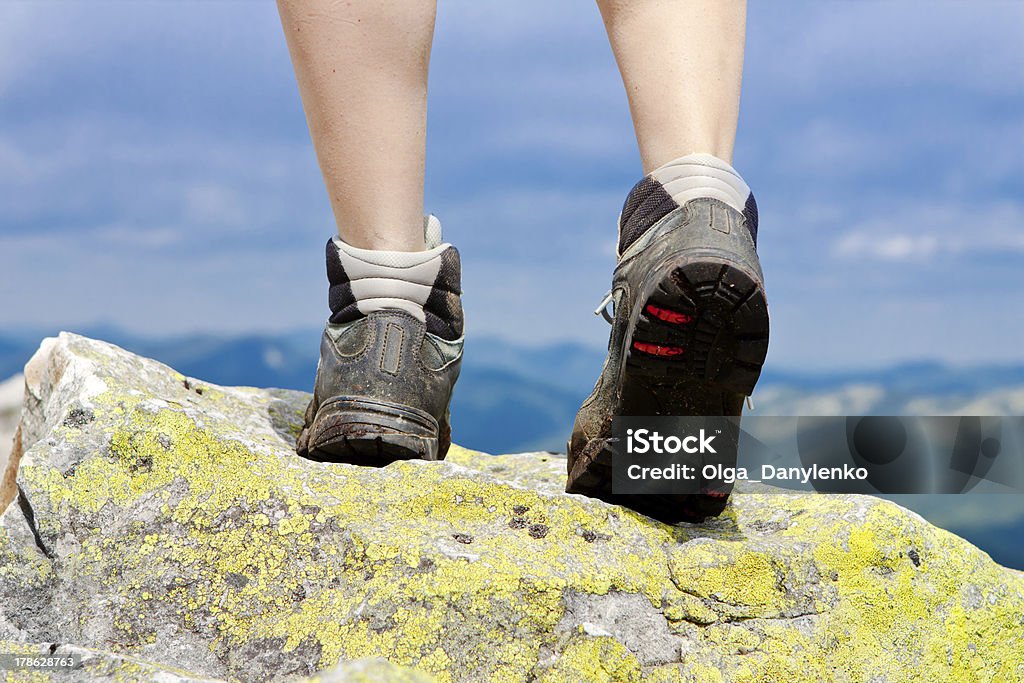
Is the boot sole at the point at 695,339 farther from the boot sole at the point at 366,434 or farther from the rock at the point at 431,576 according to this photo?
the boot sole at the point at 366,434

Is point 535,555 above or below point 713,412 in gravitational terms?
below

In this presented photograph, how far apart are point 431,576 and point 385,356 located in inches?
30.2

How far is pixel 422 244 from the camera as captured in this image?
2.58 meters

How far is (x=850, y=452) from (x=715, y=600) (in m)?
0.91

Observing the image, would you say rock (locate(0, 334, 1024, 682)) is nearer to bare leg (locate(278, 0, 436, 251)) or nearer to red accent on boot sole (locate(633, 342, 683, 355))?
red accent on boot sole (locate(633, 342, 683, 355))

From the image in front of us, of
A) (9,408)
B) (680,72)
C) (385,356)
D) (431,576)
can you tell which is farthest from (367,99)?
(9,408)

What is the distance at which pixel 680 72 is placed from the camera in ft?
7.23

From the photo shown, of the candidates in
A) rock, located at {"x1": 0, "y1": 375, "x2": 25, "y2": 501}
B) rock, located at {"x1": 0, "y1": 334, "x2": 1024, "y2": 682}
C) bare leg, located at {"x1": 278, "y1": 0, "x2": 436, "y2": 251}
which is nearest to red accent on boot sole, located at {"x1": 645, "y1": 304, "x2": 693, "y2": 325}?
rock, located at {"x1": 0, "y1": 334, "x2": 1024, "y2": 682}

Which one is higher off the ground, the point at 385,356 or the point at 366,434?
the point at 385,356

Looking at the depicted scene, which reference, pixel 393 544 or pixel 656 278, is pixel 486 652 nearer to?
pixel 393 544

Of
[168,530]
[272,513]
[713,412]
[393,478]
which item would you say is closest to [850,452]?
[713,412]

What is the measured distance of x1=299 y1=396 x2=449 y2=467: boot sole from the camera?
229 cm

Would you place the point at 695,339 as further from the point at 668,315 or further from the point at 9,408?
the point at 9,408

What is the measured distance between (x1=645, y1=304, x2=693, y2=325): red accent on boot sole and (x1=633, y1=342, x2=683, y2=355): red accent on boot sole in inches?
2.6
